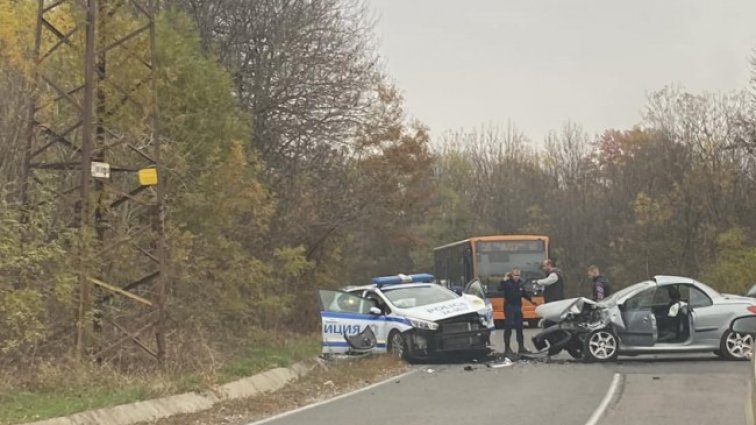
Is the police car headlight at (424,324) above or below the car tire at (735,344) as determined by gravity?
above

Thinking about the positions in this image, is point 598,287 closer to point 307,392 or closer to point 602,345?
point 602,345

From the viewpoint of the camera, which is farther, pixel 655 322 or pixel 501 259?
pixel 501 259

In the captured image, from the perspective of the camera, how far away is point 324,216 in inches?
1104

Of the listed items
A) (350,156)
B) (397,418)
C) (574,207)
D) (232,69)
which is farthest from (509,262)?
(574,207)

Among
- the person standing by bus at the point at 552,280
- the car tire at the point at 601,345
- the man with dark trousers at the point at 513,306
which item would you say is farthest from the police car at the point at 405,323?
the car tire at the point at 601,345

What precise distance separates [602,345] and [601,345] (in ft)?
0.06

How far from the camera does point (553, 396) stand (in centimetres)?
1223

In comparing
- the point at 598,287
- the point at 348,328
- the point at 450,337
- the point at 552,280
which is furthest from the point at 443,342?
the point at 598,287

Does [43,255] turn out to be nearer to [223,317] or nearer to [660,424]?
[223,317]

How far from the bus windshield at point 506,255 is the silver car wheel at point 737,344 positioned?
598 inches

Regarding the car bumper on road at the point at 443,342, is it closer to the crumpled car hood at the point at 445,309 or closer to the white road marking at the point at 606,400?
the crumpled car hood at the point at 445,309

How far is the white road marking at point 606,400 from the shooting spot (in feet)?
33.1

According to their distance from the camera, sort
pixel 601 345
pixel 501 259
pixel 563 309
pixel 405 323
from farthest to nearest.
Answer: pixel 501 259
pixel 405 323
pixel 563 309
pixel 601 345

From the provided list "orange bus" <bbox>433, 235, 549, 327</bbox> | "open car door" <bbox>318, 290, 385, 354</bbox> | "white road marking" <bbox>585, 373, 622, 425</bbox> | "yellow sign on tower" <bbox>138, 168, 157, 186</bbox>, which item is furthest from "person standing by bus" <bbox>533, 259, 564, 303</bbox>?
"yellow sign on tower" <bbox>138, 168, 157, 186</bbox>
